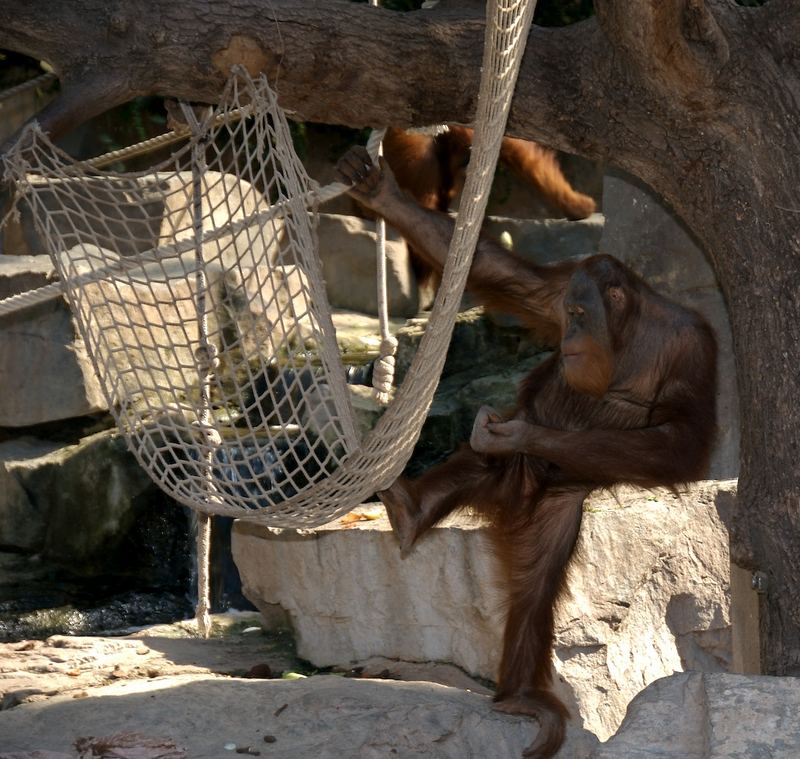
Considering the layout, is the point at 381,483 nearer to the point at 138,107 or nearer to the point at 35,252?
the point at 35,252

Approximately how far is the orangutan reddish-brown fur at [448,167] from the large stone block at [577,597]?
2482 millimetres

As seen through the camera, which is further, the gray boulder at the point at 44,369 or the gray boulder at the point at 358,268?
the gray boulder at the point at 358,268

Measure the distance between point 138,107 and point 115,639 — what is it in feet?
14.7

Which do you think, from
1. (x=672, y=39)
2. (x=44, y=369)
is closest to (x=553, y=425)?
(x=672, y=39)

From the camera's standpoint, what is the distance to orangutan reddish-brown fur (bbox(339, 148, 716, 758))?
3.86 metres

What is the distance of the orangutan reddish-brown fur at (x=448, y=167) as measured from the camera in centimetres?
720

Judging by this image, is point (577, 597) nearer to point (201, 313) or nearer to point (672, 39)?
point (201, 313)

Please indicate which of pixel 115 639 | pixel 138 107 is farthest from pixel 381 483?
pixel 138 107

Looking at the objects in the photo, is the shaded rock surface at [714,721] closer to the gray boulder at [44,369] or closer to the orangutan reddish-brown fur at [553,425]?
the orangutan reddish-brown fur at [553,425]

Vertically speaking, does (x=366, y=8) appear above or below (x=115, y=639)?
above

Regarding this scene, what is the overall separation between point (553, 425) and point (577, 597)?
2.47ft

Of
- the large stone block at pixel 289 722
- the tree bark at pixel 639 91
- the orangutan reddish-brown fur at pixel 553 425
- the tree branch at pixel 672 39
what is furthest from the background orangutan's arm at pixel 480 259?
the large stone block at pixel 289 722

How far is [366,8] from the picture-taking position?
3.54 m

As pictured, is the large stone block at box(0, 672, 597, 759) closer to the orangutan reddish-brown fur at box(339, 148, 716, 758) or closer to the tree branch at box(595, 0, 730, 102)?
the orangutan reddish-brown fur at box(339, 148, 716, 758)
